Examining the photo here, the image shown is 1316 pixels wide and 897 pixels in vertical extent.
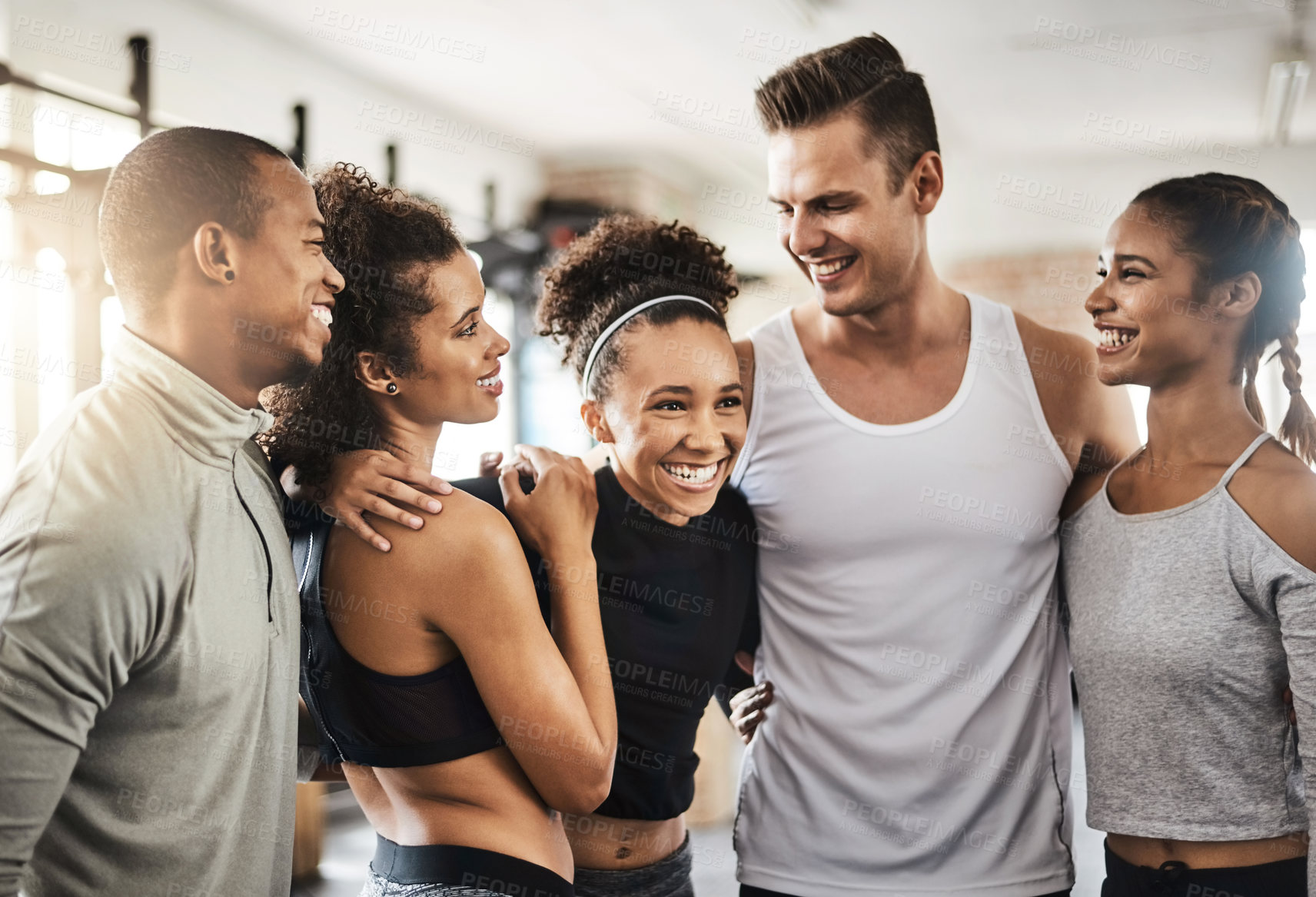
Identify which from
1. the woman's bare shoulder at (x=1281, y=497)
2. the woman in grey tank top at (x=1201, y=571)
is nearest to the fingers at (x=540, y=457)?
the woman in grey tank top at (x=1201, y=571)

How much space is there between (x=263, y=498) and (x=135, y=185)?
1.27 ft

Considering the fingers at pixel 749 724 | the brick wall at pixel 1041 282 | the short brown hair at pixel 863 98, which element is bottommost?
the fingers at pixel 749 724

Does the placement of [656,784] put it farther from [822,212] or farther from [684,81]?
[684,81]

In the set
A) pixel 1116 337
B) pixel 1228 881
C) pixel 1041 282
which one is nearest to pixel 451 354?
pixel 1116 337

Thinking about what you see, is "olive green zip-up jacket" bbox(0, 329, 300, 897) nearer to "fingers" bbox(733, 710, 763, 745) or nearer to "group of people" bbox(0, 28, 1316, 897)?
"group of people" bbox(0, 28, 1316, 897)

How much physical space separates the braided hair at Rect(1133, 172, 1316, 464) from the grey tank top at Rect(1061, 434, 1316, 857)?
15 centimetres

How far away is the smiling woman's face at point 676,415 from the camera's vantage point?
5.35 feet

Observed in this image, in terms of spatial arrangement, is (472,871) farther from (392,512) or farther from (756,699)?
(756,699)

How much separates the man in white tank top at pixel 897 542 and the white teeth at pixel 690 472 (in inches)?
6.6

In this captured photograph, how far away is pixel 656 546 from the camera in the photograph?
165 centimetres

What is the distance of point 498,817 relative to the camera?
131 centimetres

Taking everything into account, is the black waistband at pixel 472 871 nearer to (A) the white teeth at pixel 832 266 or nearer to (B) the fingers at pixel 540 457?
(B) the fingers at pixel 540 457

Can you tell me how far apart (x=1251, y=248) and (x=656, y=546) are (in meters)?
0.98

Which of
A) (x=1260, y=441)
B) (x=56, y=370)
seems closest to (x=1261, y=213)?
(x=1260, y=441)
